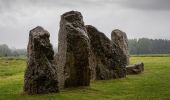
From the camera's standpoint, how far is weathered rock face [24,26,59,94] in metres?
31.7

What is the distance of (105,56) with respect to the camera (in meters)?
44.7

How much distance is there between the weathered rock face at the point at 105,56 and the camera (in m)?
44.1

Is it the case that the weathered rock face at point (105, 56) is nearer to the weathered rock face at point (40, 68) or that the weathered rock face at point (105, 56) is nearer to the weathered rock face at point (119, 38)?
the weathered rock face at point (119, 38)

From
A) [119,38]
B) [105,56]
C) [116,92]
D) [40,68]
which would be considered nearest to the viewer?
[40,68]

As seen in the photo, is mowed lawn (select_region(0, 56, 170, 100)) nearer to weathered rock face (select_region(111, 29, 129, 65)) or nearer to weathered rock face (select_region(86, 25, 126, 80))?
weathered rock face (select_region(86, 25, 126, 80))

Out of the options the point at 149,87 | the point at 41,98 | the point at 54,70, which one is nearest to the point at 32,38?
the point at 54,70

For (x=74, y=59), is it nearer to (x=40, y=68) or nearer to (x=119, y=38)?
(x=40, y=68)

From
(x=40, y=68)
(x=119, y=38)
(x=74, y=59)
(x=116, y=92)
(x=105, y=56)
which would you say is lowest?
(x=116, y=92)

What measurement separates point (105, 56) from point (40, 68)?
554 inches

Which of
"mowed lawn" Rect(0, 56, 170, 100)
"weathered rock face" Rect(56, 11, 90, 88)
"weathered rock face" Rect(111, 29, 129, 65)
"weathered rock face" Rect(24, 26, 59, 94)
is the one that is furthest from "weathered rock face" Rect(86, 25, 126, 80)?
"weathered rock face" Rect(24, 26, 59, 94)

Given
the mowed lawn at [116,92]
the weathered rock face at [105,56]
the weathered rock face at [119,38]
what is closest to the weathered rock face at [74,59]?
the mowed lawn at [116,92]

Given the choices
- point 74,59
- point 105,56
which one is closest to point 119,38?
point 105,56

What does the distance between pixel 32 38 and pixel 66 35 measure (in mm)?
4420

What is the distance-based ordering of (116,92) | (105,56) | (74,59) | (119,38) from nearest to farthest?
(116,92)
(74,59)
(105,56)
(119,38)
